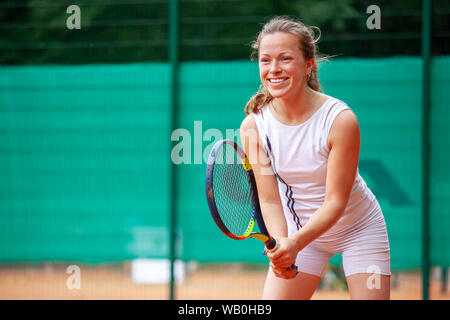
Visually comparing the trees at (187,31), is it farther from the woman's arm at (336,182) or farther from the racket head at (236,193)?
the woman's arm at (336,182)

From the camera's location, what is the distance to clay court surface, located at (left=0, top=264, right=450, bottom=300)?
18.9 feet

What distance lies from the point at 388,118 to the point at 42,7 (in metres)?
3.67

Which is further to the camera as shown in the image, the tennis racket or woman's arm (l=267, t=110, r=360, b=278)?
the tennis racket

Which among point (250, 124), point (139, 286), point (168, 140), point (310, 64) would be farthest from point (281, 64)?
point (139, 286)

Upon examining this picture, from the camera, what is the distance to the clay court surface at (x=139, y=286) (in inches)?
227

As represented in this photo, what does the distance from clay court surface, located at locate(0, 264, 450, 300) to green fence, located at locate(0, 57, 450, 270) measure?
0.11 m

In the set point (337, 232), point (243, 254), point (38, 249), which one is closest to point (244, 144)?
point (337, 232)

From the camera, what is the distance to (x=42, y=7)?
672 centimetres

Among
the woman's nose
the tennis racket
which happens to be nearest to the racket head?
the tennis racket

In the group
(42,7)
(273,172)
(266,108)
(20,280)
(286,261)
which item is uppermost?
(42,7)

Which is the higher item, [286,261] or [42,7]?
[42,7]

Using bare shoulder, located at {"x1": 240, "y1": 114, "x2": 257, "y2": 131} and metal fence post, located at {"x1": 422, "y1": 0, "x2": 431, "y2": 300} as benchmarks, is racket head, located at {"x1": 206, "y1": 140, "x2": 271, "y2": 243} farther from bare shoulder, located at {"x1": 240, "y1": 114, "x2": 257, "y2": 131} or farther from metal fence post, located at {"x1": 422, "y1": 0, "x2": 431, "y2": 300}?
metal fence post, located at {"x1": 422, "y1": 0, "x2": 431, "y2": 300}

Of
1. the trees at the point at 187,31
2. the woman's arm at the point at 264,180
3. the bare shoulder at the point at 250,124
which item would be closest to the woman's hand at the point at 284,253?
the woman's arm at the point at 264,180

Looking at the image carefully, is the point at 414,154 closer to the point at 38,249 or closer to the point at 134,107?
the point at 134,107
